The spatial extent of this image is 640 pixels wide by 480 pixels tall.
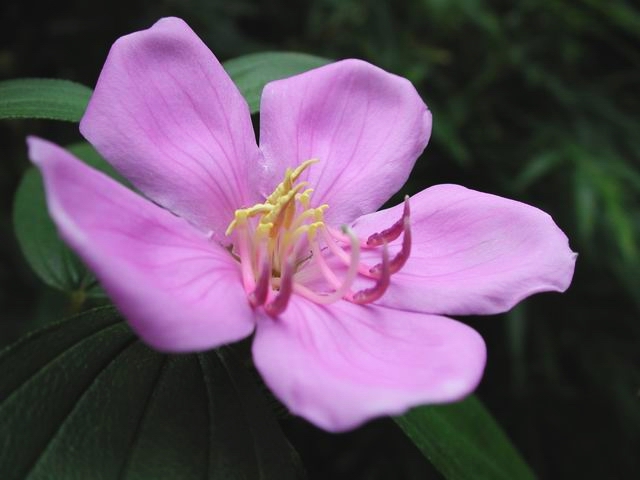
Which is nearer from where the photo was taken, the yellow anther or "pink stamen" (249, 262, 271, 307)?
"pink stamen" (249, 262, 271, 307)

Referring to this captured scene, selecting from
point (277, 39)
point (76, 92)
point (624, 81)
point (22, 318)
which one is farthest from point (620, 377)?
point (76, 92)

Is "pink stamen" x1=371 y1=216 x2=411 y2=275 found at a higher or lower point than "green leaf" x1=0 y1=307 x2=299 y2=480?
higher

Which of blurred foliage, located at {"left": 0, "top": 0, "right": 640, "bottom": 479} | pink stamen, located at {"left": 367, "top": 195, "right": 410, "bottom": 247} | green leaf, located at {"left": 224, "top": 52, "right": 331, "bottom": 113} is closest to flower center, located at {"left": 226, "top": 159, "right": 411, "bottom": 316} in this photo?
pink stamen, located at {"left": 367, "top": 195, "right": 410, "bottom": 247}

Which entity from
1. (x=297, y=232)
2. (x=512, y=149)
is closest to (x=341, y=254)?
(x=297, y=232)

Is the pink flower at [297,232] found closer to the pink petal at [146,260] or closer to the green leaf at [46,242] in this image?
the pink petal at [146,260]

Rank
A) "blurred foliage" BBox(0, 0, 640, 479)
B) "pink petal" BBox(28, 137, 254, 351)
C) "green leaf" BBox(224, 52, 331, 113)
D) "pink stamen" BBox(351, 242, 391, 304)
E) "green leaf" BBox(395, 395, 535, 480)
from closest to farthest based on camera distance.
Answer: "pink petal" BBox(28, 137, 254, 351) < "pink stamen" BBox(351, 242, 391, 304) < "green leaf" BBox(395, 395, 535, 480) < "green leaf" BBox(224, 52, 331, 113) < "blurred foliage" BBox(0, 0, 640, 479)

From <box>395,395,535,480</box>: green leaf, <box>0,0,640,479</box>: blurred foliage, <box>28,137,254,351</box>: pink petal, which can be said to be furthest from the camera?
<box>0,0,640,479</box>: blurred foliage

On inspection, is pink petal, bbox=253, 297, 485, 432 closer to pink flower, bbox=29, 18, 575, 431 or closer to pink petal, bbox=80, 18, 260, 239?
pink flower, bbox=29, 18, 575, 431

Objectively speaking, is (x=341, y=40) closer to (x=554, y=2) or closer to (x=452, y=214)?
(x=554, y=2)
